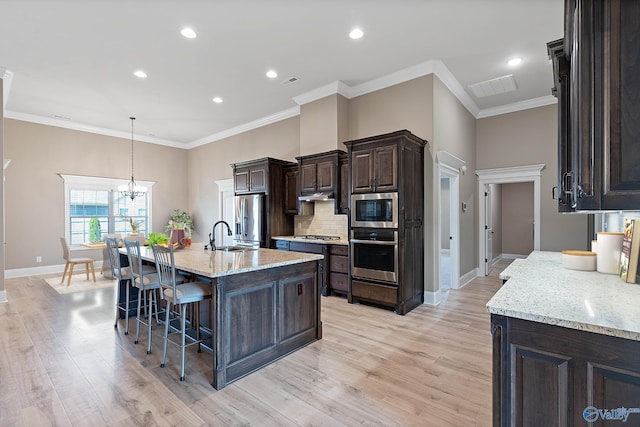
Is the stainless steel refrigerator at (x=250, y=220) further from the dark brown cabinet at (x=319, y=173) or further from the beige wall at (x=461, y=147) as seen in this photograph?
the beige wall at (x=461, y=147)

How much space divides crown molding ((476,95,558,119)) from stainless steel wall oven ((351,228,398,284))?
13.2 ft

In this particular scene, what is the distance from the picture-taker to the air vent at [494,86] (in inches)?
192

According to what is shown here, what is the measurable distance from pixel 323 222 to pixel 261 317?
10.4 feet

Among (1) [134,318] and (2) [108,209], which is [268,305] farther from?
(2) [108,209]

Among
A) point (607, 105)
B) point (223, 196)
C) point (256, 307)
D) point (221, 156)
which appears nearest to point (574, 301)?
point (607, 105)

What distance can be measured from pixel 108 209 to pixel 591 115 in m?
9.39

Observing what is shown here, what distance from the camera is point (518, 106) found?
19.1ft

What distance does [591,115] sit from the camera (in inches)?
46.3

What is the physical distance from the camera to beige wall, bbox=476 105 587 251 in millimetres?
5445

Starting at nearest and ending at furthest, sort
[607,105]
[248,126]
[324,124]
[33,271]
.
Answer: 1. [607,105]
2. [324,124]
3. [33,271]
4. [248,126]

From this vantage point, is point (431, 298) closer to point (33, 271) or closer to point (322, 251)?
point (322, 251)

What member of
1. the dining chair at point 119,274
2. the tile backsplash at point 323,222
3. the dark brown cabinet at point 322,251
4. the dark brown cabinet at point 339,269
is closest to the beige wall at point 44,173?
the dining chair at point 119,274

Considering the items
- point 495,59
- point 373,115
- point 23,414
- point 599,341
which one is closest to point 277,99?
point 373,115

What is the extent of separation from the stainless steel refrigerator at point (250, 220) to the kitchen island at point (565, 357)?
475 centimetres
